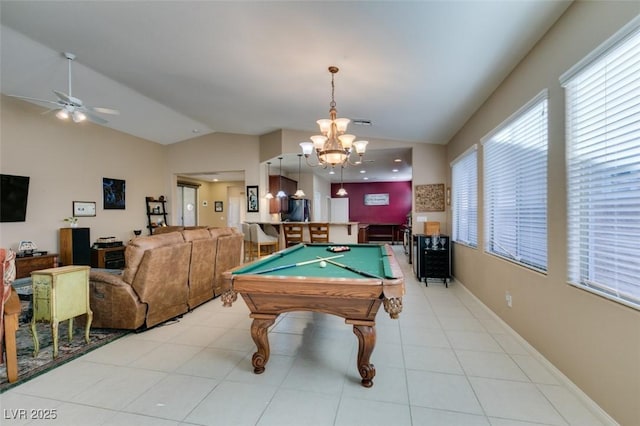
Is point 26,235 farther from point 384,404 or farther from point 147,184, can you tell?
point 384,404

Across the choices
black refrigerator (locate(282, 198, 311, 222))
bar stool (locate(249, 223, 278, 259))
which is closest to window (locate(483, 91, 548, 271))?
bar stool (locate(249, 223, 278, 259))

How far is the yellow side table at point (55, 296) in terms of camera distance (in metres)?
2.41

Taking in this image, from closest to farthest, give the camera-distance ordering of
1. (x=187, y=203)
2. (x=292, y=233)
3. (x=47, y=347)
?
(x=47, y=347) < (x=292, y=233) < (x=187, y=203)

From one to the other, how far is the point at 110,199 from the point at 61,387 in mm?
5310

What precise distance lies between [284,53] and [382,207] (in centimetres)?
950

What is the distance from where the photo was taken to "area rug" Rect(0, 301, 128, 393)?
2224mm

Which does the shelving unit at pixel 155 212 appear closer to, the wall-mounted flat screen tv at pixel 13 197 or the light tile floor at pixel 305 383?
the wall-mounted flat screen tv at pixel 13 197

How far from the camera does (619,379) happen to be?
1.58 metres

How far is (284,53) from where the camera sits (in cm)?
301

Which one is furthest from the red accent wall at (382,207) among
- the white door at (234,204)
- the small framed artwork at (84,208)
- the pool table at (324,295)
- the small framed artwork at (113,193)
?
the pool table at (324,295)

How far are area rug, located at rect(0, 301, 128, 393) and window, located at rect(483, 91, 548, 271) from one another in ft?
13.6

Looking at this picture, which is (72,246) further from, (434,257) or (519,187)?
(519,187)

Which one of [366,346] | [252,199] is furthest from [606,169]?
[252,199]

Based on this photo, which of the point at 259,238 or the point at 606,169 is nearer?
the point at 606,169
